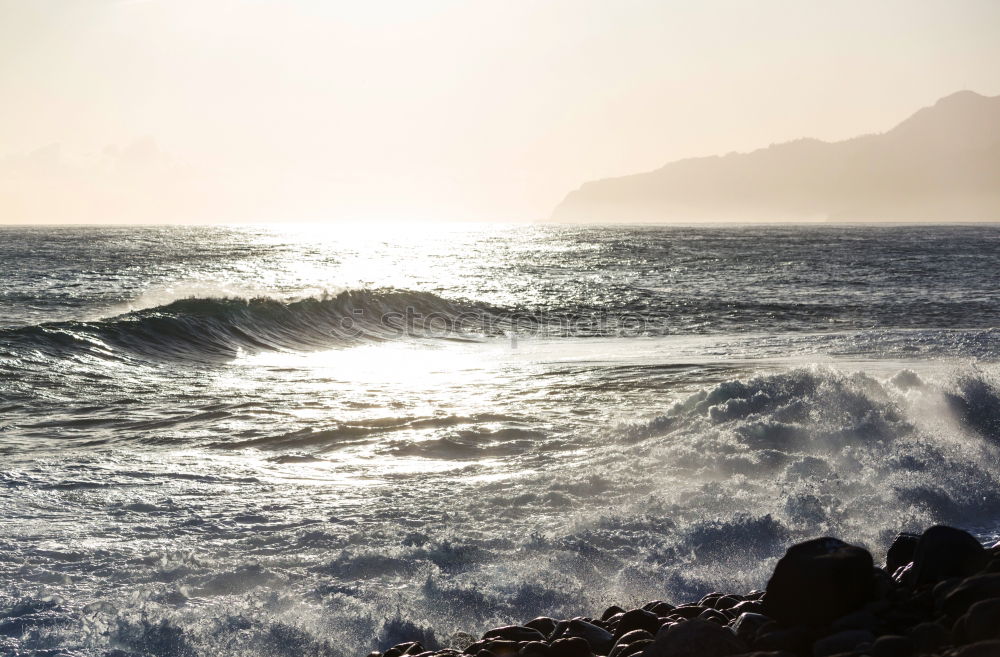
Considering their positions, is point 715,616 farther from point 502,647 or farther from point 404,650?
point 404,650

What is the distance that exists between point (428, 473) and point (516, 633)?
3396 mm

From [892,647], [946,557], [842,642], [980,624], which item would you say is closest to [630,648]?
[842,642]

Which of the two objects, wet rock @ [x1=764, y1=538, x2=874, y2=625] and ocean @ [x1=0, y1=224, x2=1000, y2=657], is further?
ocean @ [x1=0, y1=224, x2=1000, y2=657]

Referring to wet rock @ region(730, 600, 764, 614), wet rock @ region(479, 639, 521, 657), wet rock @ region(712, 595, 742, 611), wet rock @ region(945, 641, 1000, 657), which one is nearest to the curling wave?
wet rock @ region(479, 639, 521, 657)

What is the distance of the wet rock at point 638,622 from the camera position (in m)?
4.66

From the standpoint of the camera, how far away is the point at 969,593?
4.02 metres

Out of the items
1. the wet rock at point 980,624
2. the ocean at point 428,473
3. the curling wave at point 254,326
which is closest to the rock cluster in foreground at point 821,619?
the wet rock at point 980,624

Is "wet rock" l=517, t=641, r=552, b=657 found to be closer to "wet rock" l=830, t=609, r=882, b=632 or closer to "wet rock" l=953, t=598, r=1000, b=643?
"wet rock" l=830, t=609, r=882, b=632

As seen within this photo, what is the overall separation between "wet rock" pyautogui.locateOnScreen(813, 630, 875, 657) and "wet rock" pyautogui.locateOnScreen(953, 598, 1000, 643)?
1.24 feet

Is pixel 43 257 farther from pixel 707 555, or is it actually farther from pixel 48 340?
pixel 707 555

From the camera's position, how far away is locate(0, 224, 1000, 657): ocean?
5184 mm

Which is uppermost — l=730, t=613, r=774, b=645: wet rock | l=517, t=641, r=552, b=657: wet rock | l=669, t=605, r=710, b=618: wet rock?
l=730, t=613, r=774, b=645: wet rock

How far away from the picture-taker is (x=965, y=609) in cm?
397

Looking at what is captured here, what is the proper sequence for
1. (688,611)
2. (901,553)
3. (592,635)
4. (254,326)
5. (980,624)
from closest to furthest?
(980,624)
(592,635)
(688,611)
(901,553)
(254,326)
